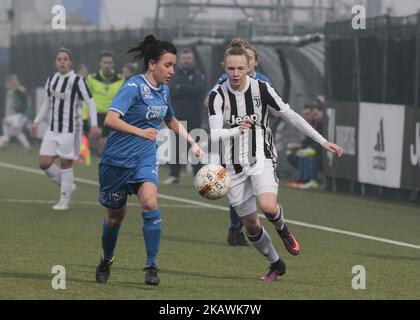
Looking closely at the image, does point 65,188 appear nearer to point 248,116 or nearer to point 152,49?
point 248,116

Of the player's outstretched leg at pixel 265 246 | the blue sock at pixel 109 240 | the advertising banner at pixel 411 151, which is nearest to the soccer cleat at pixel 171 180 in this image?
the advertising banner at pixel 411 151

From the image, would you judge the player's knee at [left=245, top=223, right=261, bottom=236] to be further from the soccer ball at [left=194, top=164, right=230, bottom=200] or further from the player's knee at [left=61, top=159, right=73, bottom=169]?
the player's knee at [left=61, top=159, right=73, bottom=169]

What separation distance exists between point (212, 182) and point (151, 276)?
3.58 feet

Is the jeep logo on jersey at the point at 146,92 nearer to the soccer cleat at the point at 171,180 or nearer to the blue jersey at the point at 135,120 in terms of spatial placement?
the blue jersey at the point at 135,120

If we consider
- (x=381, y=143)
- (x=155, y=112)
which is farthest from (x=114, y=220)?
(x=381, y=143)

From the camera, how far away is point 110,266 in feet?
37.6

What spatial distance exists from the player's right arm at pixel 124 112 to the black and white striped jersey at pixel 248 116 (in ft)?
2.74

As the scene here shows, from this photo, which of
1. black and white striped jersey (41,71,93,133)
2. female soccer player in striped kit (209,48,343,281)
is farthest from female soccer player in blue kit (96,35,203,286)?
black and white striped jersey (41,71,93,133)

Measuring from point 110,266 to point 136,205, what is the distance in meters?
7.00

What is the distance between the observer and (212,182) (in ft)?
37.3

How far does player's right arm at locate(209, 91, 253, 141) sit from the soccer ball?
0.28m
